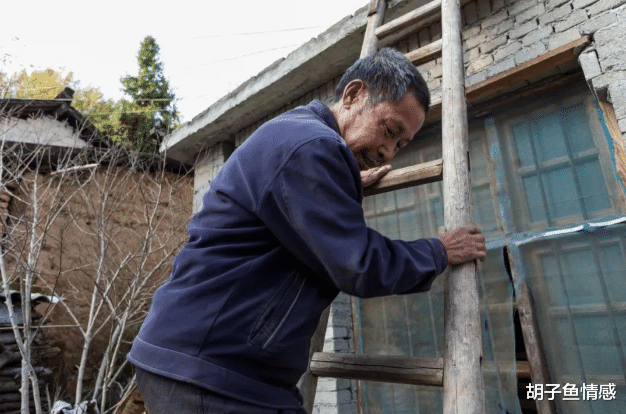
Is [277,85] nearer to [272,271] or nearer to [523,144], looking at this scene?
[523,144]

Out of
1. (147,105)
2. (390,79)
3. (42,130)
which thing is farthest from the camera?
(147,105)

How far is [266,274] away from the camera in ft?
3.47

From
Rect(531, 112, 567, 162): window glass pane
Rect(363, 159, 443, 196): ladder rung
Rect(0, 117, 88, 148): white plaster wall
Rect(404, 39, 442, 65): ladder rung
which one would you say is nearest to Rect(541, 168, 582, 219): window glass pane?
Rect(531, 112, 567, 162): window glass pane

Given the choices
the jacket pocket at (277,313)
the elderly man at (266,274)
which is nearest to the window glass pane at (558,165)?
the elderly man at (266,274)

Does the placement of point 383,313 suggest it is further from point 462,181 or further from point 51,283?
point 51,283

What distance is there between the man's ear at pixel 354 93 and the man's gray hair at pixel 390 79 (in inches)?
0.7

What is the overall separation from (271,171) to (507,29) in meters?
2.26

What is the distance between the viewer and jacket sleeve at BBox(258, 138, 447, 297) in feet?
3.23

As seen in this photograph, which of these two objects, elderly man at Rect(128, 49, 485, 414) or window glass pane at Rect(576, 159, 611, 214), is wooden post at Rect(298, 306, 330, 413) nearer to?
A: elderly man at Rect(128, 49, 485, 414)

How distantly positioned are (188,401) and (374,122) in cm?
98

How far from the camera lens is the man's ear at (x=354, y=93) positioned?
1391 mm

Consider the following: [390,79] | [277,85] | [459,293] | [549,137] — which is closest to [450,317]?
[459,293]

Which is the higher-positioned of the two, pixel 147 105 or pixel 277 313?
pixel 147 105

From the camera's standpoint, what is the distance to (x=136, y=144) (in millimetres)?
10414
